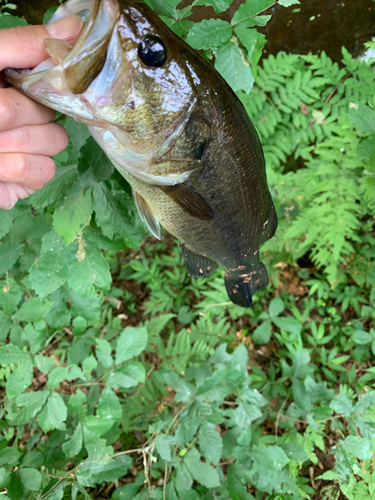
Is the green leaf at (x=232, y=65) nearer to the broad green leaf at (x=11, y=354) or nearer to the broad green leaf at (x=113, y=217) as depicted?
the broad green leaf at (x=113, y=217)

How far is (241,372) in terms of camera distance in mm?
1977

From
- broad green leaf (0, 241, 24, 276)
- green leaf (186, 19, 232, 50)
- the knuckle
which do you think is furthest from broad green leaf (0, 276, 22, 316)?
green leaf (186, 19, 232, 50)

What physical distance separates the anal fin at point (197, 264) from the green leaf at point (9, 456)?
1.43 metres

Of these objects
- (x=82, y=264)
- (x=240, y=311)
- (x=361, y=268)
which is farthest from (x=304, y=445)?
(x=82, y=264)

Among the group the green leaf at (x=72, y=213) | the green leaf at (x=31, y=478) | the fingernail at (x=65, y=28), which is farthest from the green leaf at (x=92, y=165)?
the green leaf at (x=31, y=478)

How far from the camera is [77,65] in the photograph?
0.90 meters

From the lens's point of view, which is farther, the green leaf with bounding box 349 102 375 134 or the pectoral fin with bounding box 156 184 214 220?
the green leaf with bounding box 349 102 375 134

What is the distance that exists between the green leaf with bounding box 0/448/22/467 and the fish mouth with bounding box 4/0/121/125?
1.82 m

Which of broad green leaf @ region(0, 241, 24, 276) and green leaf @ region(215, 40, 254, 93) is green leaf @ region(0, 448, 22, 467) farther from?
green leaf @ region(215, 40, 254, 93)

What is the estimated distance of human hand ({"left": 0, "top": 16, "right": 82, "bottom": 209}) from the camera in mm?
923

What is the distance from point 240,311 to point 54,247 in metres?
2.23

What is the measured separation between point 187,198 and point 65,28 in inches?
27.9

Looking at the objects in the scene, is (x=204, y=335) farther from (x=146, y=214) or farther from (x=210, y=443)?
(x=146, y=214)

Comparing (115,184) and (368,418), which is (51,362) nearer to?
(115,184)
